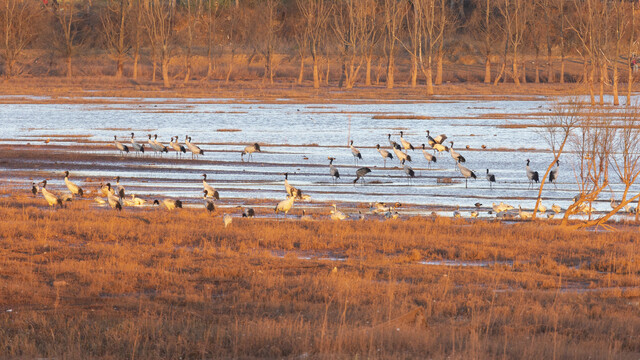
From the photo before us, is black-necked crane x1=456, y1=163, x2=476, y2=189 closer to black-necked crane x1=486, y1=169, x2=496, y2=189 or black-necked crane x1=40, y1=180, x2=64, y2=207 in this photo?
black-necked crane x1=486, y1=169, x2=496, y2=189

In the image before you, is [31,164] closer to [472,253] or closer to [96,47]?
[472,253]

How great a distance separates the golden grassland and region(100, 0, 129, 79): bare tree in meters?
58.9

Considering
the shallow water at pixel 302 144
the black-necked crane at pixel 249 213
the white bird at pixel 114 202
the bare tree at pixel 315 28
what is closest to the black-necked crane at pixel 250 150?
the shallow water at pixel 302 144

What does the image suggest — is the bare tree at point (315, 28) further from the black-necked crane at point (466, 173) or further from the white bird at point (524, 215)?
the white bird at point (524, 215)

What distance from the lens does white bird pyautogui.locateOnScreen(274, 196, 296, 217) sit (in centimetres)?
1666

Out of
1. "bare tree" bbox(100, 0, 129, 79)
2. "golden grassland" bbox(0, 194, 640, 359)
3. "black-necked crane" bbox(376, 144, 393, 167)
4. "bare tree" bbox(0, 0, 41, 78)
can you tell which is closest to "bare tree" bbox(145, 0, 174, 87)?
"bare tree" bbox(100, 0, 129, 79)

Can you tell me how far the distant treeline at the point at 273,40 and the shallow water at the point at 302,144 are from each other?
17202 mm

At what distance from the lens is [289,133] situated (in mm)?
36219

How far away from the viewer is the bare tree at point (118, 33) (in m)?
71.9

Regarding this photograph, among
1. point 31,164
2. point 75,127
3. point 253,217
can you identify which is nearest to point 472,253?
point 253,217

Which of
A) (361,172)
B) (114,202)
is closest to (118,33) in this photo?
(361,172)

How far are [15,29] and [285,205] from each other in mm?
61273

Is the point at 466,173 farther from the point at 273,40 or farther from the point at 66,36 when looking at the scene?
the point at 66,36

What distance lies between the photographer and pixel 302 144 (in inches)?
1267
